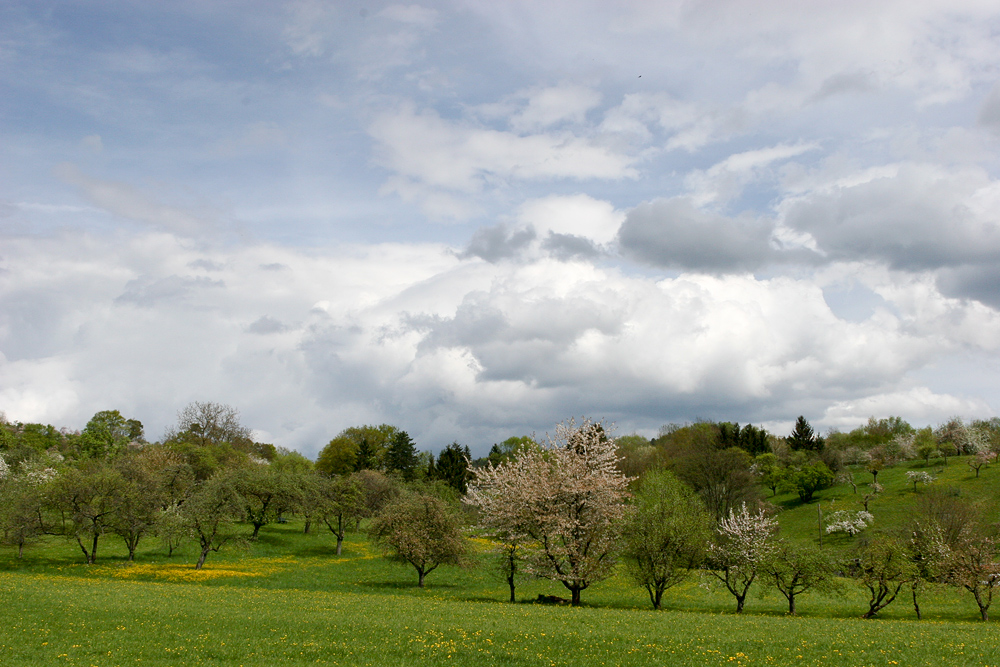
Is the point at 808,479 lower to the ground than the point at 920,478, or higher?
lower

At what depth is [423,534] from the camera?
45531 millimetres

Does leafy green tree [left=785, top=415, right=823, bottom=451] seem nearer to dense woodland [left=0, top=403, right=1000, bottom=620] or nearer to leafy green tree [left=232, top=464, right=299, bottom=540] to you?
dense woodland [left=0, top=403, right=1000, bottom=620]

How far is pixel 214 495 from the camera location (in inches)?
1998

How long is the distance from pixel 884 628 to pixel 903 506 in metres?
72.3

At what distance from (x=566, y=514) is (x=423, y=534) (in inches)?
493

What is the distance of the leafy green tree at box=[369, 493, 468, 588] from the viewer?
45188mm

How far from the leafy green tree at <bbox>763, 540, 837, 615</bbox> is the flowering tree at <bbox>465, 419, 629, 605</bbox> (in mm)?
9658

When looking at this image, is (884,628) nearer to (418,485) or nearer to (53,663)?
(53,663)

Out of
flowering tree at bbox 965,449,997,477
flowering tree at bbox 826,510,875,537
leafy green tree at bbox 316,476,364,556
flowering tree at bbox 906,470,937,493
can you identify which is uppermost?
flowering tree at bbox 965,449,997,477

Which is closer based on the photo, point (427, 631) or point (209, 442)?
point (427, 631)

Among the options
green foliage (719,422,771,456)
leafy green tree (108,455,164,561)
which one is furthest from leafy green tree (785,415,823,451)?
leafy green tree (108,455,164,561)

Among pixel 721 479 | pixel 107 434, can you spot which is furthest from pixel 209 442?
pixel 721 479

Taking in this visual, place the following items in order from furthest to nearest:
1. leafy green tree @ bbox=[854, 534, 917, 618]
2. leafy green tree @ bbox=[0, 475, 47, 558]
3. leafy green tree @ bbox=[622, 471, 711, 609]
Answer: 1. leafy green tree @ bbox=[0, 475, 47, 558]
2. leafy green tree @ bbox=[622, 471, 711, 609]
3. leafy green tree @ bbox=[854, 534, 917, 618]

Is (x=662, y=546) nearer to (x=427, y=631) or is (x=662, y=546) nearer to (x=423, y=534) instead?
(x=427, y=631)
